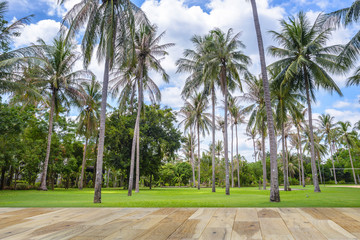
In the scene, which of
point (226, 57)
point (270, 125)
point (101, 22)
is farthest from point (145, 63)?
point (270, 125)

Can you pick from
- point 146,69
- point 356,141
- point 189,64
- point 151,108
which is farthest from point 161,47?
point 356,141

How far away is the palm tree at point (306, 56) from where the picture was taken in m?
17.5

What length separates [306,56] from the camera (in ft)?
61.1

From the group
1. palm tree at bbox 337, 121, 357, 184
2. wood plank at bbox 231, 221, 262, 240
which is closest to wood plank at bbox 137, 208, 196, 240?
wood plank at bbox 231, 221, 262, 240

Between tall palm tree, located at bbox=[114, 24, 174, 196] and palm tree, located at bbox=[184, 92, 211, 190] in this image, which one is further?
palm tree, located at bbox=[184, 92, 211, 190]

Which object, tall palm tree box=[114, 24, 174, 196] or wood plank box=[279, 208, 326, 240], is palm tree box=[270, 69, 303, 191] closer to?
tall palm tree box=[114, 24, 174, 196]

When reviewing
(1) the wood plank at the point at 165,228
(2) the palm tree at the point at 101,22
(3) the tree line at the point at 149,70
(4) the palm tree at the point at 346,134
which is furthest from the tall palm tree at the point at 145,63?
(4) the palm tree at the point at 346,134

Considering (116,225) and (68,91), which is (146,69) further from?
(116,225)

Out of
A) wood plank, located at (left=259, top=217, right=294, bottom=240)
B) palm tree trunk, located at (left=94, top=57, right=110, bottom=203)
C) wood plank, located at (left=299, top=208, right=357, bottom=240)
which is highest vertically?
palm tree trunk, located at (left=94, top=57, right=110, bottom=203)

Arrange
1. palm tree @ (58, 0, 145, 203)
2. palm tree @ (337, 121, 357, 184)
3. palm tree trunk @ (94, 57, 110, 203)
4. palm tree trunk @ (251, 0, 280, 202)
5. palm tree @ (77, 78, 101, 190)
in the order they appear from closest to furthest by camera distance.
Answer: palm tree trunk @ (251, 0, 280, 202) → palm tree trunk @ (94, 57, 110, 203) → palm tree @ (58, 0, 145, 203) → palm tree @ (77, 78, 101, 190) → palm tree @ (337, 121, 357, 184)

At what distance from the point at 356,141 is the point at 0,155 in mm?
51529

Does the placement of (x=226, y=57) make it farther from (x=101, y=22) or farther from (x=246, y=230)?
(x=246, y=230)

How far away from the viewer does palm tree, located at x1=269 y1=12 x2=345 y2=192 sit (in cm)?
1752

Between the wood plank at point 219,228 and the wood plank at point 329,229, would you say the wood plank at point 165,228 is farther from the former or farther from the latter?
the wood plank at point 329,229
